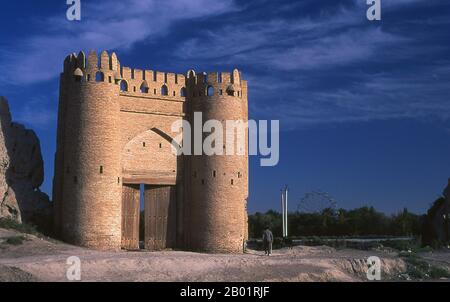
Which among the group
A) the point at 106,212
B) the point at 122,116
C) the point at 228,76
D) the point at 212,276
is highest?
the point at 228,76

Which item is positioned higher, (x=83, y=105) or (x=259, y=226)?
(x=83, y=105)

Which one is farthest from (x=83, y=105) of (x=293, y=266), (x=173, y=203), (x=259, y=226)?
(x=259, y=226)

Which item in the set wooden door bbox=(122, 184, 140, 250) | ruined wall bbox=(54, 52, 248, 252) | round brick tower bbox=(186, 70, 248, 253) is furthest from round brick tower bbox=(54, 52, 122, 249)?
round brick tower bbox=(186, 70, 248, 253)

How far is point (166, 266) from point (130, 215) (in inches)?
315

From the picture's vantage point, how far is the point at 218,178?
1096 inches

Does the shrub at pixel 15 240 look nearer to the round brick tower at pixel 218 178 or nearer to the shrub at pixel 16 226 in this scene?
the shrub at pixel 16 226

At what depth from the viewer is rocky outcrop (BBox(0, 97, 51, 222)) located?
2617 centimetres

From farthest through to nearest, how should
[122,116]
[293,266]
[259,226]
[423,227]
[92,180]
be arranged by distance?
1. [259,226]
2. [423,227]
3. [122,116]
4. [92,180]
5. [293,266]

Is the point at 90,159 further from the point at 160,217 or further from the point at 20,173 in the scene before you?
the point at 160,217

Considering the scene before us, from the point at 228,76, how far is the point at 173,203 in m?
6.48

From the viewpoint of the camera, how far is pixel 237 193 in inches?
1106

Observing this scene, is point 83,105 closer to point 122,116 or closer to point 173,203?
point 122,116

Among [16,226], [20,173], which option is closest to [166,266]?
[16,226]
